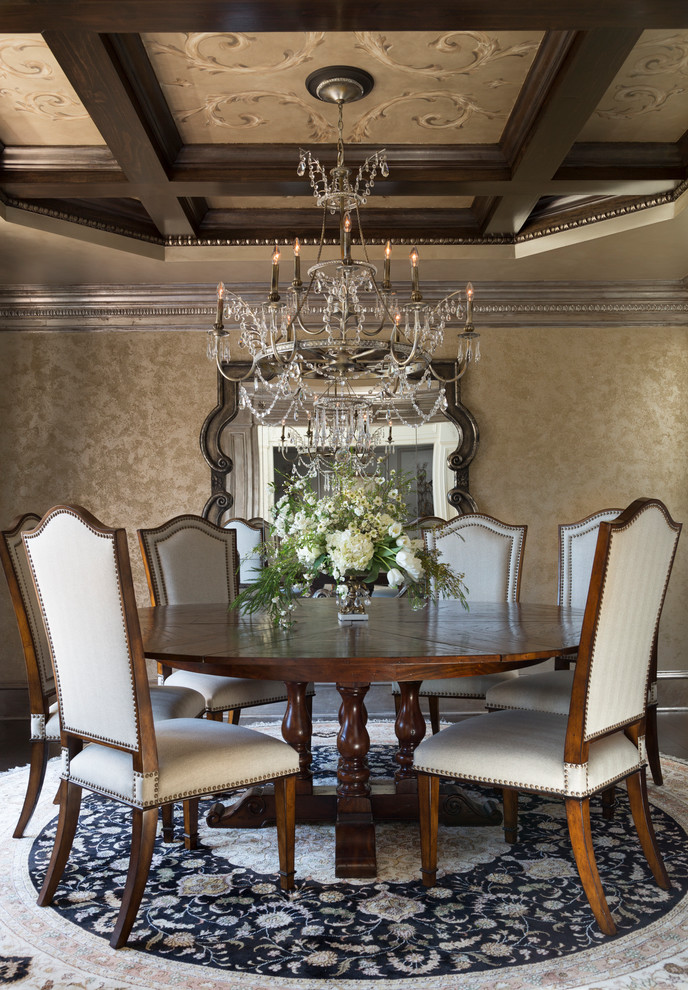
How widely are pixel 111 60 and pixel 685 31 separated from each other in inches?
77.1

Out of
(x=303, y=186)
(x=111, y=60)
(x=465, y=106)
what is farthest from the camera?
(x=303, y=186)

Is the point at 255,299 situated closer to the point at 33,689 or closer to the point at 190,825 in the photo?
the point at 33,689

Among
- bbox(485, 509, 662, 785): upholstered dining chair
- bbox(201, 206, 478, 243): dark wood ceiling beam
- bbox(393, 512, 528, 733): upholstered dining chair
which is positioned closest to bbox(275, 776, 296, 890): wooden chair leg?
bbox(485, 509, 662, 785): upholstered dining chair

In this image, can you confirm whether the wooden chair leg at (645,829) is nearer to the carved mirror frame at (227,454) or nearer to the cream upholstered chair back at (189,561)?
the cream upholstered chair back at (189,561)

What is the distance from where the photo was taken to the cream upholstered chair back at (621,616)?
7.13 ft

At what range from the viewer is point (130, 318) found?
5426 millimetres

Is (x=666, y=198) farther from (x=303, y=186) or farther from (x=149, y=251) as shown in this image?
(x=149, y=251)

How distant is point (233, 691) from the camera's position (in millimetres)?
3307

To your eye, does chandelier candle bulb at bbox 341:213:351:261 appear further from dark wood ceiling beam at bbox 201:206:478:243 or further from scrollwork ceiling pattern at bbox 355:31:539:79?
A: dark wood ceiling beam at bbox 201:206:478:243

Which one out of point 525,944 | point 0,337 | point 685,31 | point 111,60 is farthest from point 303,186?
point 525,944

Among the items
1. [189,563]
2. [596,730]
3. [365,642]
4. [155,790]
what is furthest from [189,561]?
[596,730]

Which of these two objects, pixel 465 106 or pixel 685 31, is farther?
pixel 465 106

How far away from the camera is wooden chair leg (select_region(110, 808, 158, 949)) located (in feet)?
6.97

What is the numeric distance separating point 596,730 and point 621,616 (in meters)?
0.31
